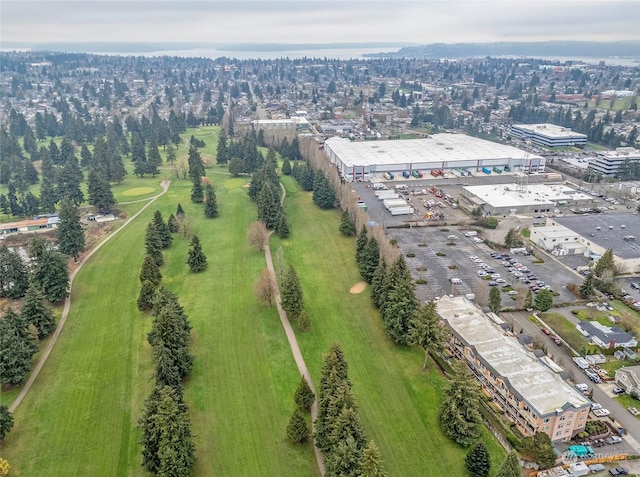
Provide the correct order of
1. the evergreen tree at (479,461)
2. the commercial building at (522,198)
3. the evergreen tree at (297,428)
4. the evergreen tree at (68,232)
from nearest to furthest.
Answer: the evergreen tree at (479,461), the evergreen tree at (297,428), the evergreen tree at (68,232), the commercial building at (522,198)

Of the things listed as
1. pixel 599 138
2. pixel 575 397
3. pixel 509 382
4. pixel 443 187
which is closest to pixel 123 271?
pixel 509 382

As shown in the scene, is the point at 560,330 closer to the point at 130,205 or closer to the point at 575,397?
the point at 575,397

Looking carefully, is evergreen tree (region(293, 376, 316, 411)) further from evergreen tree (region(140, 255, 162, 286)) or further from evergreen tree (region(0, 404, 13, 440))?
evergreen tree (region(140, 255, 162, 286))

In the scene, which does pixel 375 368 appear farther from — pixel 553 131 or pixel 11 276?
pixel 553 131

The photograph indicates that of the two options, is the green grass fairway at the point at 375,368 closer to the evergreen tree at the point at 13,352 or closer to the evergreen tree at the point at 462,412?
the evergreen tree at the point at 462,412

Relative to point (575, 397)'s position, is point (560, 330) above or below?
below

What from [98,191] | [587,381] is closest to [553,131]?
[587,381]

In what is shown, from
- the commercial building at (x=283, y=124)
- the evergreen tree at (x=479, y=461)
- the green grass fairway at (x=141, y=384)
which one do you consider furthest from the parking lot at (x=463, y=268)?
the commercial building at (x=283, y=124)
